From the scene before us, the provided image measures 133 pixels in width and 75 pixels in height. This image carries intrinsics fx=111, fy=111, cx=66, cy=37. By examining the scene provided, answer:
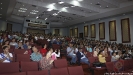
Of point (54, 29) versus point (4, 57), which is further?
point (54, 29)

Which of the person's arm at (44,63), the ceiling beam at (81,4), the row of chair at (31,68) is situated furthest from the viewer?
the ceiling beam at (81,4)

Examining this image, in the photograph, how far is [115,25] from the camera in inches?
545

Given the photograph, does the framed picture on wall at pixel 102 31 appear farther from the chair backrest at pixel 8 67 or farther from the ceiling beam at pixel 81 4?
the chair backrest at pixel 8 67

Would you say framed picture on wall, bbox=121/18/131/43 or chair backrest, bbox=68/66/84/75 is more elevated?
framed picture on wall, bbox=121/18/131/43

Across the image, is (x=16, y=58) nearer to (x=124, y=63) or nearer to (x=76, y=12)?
(x=124, y=63)

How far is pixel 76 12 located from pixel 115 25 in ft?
17.2

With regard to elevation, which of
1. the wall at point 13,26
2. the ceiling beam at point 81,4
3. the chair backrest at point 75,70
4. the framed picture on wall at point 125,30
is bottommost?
the chair backrest at point 75,70

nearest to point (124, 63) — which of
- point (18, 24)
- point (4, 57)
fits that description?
point (4, 57)

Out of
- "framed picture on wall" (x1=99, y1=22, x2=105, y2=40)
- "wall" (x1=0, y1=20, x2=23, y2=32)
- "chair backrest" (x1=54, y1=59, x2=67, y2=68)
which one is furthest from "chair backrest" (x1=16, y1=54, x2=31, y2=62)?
"wall" (x1=0, y1=20, x2=23, y2=32)

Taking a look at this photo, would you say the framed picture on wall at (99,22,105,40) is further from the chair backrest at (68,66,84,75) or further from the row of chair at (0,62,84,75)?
the row of chair at (0,62,84,75)

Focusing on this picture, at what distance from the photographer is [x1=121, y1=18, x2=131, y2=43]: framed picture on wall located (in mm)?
12383

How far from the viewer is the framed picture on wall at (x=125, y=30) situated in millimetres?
12383

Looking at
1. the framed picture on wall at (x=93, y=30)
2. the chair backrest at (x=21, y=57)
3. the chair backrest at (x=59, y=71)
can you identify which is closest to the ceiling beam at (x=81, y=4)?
the framed picture on wall at (x=93, y=30)

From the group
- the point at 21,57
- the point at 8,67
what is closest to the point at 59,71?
the point at 8,67
